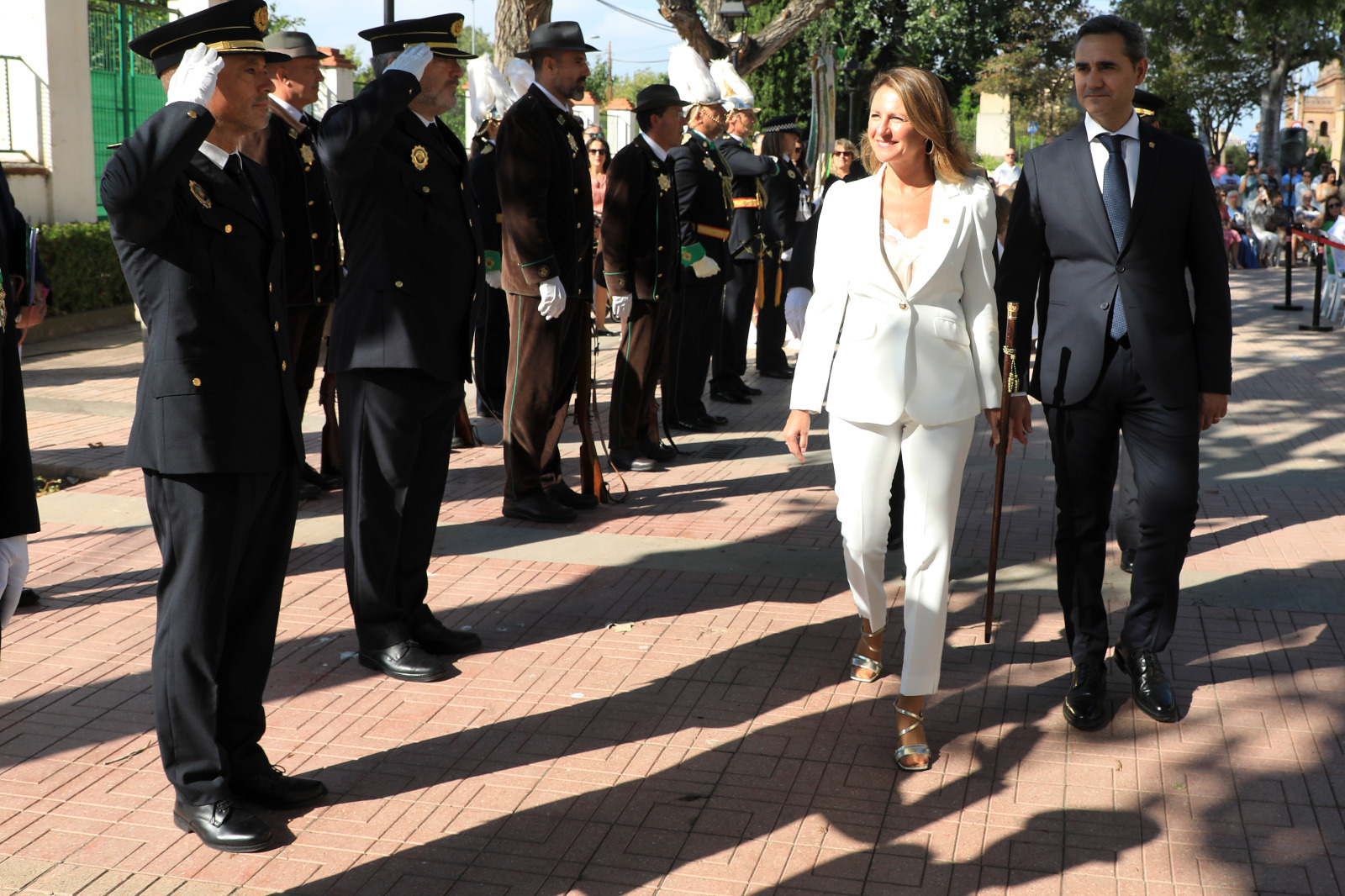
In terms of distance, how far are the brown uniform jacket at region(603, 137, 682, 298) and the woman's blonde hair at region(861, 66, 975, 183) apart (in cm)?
382

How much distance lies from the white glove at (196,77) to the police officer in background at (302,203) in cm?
344

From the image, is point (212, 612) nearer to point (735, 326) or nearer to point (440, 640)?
point (440, 640)

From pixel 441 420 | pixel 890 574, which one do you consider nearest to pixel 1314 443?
pixel 890 574

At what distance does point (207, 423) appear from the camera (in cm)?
309

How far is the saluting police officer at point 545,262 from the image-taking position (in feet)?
19.5

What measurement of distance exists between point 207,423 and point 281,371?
282 mm

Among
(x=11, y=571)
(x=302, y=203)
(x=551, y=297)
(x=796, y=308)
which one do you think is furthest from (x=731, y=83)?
(x=11, y=571)

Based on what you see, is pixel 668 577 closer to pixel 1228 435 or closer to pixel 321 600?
pixel 321 600

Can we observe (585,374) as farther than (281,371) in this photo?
Yes

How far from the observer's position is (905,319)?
3.72m

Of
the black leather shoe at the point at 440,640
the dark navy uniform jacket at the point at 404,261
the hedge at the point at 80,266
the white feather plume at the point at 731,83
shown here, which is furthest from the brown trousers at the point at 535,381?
the hedge at the point at 80,266

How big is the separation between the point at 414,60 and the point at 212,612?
206 cm

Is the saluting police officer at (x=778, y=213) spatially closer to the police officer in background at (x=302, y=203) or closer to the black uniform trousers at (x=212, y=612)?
the police officer in background at (x=302, y=203)

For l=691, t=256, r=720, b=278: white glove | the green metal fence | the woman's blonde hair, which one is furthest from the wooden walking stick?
the green metal fence
